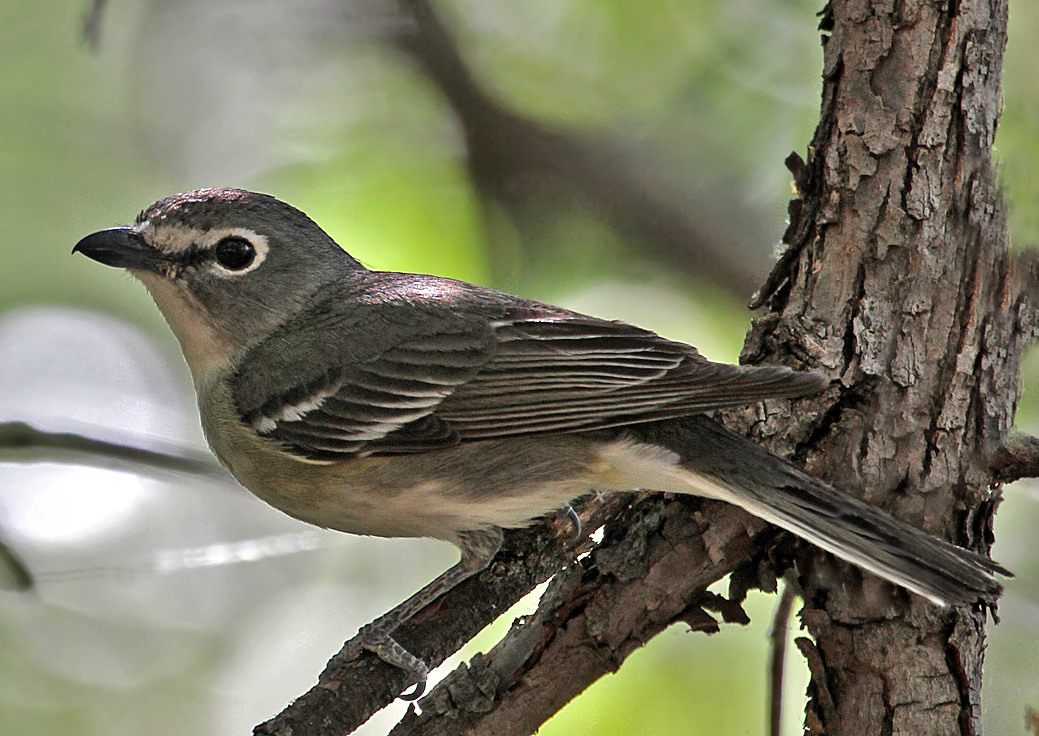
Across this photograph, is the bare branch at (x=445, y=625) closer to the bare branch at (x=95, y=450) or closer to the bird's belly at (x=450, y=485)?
the bird's belly at (x=450, y=485)

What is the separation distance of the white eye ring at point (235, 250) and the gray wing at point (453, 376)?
0.37m

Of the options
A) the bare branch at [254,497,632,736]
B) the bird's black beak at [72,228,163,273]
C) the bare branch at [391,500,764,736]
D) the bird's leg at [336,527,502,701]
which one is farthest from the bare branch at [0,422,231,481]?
the bare branch at [391,500,764,736]

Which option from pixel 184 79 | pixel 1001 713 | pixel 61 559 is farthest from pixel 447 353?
pixel 184 79

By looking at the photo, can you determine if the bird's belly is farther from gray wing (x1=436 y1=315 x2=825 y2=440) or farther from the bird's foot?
the bird's foot

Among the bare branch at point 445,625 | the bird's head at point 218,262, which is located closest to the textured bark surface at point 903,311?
the bare branch at point 445,625

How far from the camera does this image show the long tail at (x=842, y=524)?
310 centimetres

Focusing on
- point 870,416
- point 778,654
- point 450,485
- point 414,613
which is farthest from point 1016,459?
point 414,613

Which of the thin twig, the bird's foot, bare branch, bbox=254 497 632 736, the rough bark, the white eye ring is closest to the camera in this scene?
the rough bark

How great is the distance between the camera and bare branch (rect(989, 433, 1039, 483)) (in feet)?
11.1

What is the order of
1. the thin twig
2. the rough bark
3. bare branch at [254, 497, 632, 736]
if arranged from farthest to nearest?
the thin twig → bare branch at [254, 497, 632, 736] → the rough bark

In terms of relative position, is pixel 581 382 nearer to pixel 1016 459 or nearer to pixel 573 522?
pixel 573 522

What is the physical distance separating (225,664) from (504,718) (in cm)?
326

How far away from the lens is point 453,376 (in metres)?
4.05

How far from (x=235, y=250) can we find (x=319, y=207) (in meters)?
1.48
